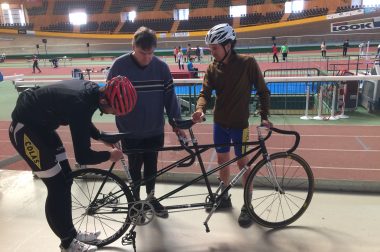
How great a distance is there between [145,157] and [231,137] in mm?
826

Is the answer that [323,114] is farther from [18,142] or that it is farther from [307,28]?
[307,28]

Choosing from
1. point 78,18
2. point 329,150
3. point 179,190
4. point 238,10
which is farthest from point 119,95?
point 78,18

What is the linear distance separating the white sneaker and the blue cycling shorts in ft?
4.34

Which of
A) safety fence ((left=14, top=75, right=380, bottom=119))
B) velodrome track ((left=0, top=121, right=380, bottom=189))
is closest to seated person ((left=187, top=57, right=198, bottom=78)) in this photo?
safety fence ((left=14, top=75, right=380, bottom=119))

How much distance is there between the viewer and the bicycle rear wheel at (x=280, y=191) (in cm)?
314

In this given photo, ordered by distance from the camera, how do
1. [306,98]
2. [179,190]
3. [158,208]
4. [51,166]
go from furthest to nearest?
[306,98] → [158,208] → [179,190] → [51,166]

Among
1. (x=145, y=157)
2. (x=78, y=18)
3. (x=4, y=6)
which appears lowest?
(x=145, y=157)

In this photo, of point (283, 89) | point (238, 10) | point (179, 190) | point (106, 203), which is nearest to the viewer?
point (106, 203)

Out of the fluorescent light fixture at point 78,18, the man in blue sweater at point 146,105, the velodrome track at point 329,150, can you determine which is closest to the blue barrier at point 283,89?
the velodrome track at point 329,150

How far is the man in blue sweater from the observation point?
9.62 feet

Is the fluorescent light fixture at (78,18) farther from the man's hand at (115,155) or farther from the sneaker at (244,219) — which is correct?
the man's hand at (115,155)

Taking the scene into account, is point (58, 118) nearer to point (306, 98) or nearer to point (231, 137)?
point (231, 137)

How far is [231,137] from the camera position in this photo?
3.20m

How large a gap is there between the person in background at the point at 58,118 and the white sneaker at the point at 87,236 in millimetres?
438
